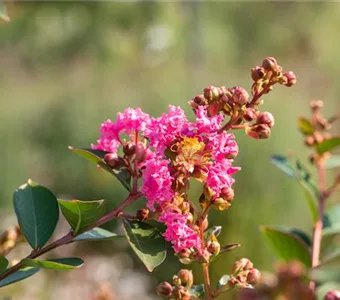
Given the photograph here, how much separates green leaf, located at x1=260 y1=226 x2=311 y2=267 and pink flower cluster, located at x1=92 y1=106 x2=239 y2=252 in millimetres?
248

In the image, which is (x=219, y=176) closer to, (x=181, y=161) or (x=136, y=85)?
(x=181, y=161)

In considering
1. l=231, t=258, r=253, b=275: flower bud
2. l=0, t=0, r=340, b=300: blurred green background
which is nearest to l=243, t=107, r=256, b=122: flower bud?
l=231, t=258, r=253, b=275: flower bud

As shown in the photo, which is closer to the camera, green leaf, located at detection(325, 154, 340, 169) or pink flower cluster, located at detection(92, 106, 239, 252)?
pink flower cluster, located at detection(92, 106, 239, 252)

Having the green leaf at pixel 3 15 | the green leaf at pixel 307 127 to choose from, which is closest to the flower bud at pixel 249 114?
the green leaf at pixel 3 15

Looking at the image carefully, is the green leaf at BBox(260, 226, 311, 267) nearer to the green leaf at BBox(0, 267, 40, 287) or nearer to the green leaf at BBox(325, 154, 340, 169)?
the green leaf at BBox(325, 154, 340, 169)

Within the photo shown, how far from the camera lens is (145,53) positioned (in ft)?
20.3

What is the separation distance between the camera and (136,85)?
5.10 m

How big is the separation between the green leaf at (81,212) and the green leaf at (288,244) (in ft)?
0.96

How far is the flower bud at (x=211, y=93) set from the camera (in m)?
0.55

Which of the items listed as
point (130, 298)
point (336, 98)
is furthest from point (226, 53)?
point (130, 298)

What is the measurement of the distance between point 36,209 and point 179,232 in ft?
0.52

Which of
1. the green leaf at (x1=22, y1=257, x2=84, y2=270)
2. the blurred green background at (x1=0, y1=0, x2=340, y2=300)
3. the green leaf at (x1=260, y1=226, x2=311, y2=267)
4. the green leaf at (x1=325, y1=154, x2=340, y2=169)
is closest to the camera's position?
the green leaf at (x1=22, y1=257, x2=84, y2=270)

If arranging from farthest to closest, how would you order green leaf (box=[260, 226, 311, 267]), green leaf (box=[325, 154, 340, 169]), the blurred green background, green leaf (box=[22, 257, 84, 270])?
the blurred green background < green leaf (box=[325, 154, 340, 169]) < green leaf (box=[260, 226, 311, 267]) < green leaf (box=[22, 257, 84, 270])

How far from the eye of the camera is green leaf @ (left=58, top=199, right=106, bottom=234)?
55 cm
